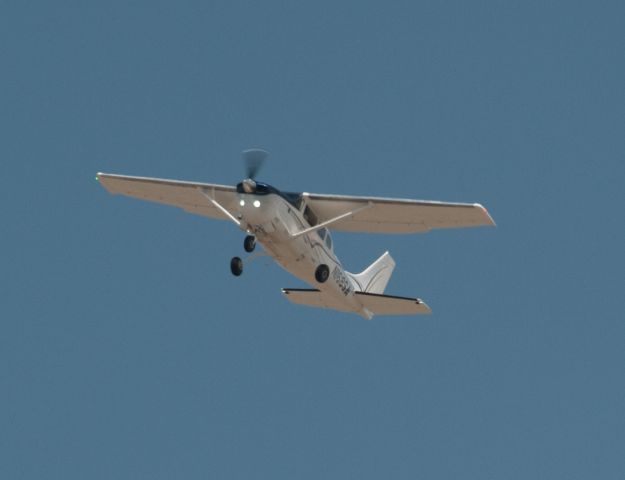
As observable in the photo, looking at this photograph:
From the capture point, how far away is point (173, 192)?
39281mm

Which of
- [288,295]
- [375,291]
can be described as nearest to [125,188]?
[288,295]

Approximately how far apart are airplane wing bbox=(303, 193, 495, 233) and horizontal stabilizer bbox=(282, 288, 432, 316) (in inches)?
75.9

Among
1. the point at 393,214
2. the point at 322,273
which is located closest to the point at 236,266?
the point at 322,273

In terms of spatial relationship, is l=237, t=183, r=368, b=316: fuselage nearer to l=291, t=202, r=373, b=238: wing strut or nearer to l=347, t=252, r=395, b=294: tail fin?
l=291, t=202, r=373, b=238: wing strut

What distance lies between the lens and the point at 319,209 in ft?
122

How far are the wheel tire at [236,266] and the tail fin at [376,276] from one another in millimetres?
4908

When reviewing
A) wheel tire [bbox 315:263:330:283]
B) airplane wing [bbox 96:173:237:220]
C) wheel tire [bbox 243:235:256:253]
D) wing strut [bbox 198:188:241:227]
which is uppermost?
airplane wing [bbox 96:173:237:220]

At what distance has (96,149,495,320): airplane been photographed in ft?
115

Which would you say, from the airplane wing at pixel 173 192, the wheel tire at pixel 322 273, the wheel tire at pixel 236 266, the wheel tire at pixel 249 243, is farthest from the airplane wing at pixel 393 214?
the airplane wing at pixel 173 192

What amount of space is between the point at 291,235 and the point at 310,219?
4.84ft

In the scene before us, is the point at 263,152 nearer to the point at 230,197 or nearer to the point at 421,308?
the point at 230,197

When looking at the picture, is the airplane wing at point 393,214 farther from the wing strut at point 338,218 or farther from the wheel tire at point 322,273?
the wheel tire at point 322,273

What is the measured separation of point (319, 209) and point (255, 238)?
2440 millimetres

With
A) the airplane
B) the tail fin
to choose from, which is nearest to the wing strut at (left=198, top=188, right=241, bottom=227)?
the airplane
